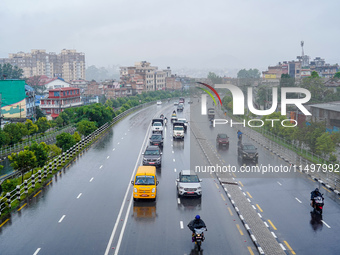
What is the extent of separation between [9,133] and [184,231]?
1506 inches

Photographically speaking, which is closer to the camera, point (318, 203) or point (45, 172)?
point (318, 203)

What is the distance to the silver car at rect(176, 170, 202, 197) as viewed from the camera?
83.9 ft

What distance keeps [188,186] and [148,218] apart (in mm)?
4713

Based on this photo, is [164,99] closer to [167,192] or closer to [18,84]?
[18,84]

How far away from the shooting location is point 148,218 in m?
21.8

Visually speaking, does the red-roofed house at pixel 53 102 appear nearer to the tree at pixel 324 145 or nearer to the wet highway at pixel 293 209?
the wet highway at pixel 293 209

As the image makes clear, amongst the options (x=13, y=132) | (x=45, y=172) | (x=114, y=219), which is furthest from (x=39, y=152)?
(x=13, y=132)

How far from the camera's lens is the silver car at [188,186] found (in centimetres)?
2559

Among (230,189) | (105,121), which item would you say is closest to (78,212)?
(230,189)

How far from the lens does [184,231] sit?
1983 centimetres

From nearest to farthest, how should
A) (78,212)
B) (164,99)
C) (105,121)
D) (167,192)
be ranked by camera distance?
(78,212), (167,192), (105,121), (164,99)

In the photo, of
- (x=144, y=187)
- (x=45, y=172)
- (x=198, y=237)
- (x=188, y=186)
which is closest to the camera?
(x=198, y=237)

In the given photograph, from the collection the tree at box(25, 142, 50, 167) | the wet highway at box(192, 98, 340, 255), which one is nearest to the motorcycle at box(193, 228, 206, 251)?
the wet highway at box(192, 98, 340, 255)

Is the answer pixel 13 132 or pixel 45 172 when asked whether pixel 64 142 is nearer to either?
pixel 45 172
